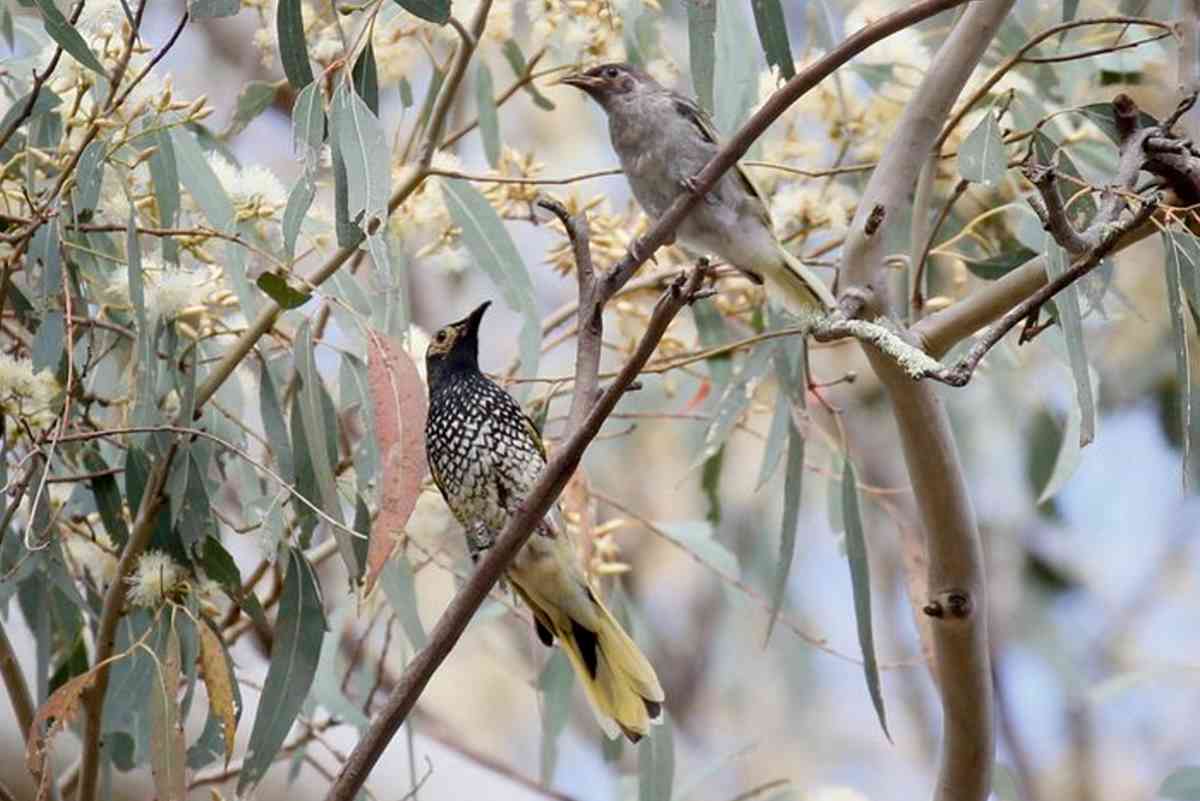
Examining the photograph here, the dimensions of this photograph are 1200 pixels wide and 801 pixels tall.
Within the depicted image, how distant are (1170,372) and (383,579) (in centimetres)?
311

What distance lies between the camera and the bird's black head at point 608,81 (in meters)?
2.88

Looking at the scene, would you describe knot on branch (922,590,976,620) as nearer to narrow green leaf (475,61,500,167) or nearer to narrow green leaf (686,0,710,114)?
narrow green leaf (686,0,710,114)

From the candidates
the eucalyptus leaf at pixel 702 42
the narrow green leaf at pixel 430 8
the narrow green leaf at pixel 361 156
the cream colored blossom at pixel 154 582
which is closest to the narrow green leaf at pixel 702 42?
the eucalyptus leaf at pixel 702 42

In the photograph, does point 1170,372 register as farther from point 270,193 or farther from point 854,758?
point 270,193

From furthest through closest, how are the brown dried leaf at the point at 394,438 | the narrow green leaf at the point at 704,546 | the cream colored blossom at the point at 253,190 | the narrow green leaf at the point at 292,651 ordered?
the narrow green leaf at the point at 704,546 < the cream colored blossom at the point at 253,190 < the narrow green leaf at the point at 292,651 < the brown dried leaf at the point at 394,438

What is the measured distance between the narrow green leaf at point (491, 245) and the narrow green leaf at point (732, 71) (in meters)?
0.35

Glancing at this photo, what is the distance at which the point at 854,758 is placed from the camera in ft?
21.8

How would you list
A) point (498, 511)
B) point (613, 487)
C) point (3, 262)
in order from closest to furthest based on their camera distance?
1. point (3, 262)
2. point (498, 511)
3. point (613, 487)

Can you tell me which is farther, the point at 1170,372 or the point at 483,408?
the point at 1170,372

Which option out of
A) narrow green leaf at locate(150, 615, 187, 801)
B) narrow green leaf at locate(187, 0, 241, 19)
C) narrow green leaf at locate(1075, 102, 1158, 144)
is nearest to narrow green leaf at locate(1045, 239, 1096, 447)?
narrow green leaf at locate(1075, 102, 1158, 144)

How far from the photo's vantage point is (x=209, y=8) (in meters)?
1.97

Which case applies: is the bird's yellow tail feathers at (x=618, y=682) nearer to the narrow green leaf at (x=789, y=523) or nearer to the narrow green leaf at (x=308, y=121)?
the narrow green leaf at (x=789, y=523)

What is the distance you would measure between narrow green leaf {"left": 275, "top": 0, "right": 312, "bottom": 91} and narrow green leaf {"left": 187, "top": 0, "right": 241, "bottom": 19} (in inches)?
5.5

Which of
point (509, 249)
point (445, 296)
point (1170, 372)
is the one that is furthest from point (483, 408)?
point (445, 296)
